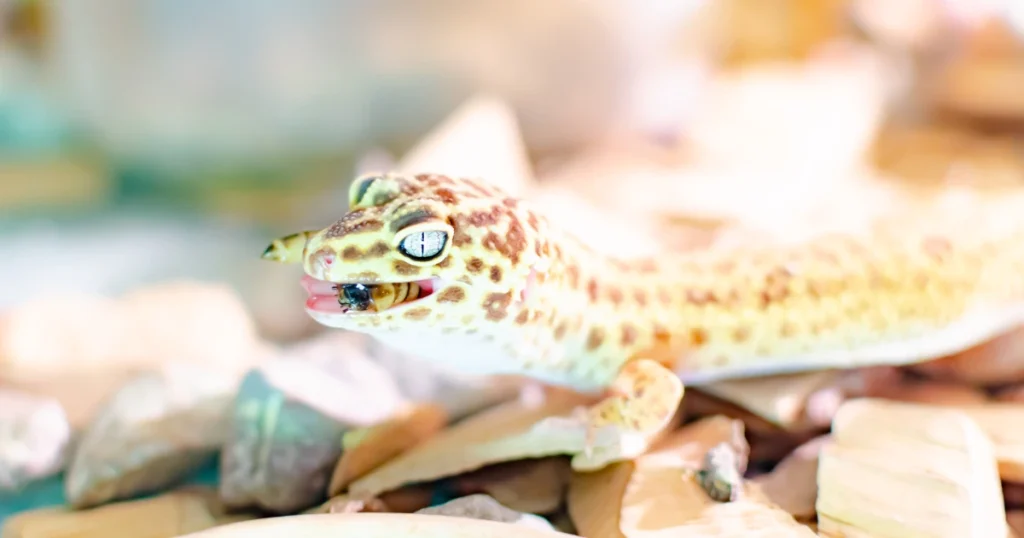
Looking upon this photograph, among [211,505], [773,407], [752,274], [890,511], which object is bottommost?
[211,505]

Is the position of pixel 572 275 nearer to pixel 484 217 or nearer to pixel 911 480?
pixel 484 217

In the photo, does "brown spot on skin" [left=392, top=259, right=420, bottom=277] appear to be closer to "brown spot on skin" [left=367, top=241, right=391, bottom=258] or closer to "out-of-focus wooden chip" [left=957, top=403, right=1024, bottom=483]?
"brown spot on skin" [left=367, top=241, right=391, bottom=258]

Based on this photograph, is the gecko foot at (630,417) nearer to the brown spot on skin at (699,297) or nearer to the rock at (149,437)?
the brown spot on skin at (699,297)

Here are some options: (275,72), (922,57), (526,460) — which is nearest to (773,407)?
(526,460)

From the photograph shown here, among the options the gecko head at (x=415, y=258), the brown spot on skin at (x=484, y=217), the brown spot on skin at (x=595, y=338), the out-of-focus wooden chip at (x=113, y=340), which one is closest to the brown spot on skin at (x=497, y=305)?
the gecko head at (x=415, y=258)

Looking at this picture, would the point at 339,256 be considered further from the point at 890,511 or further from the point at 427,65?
the point at 427,65

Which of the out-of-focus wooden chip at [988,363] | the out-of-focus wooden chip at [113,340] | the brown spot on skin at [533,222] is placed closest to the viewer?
the brown spot on skin at [533,222]

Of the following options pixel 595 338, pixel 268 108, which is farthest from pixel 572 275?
pixel 268 108
